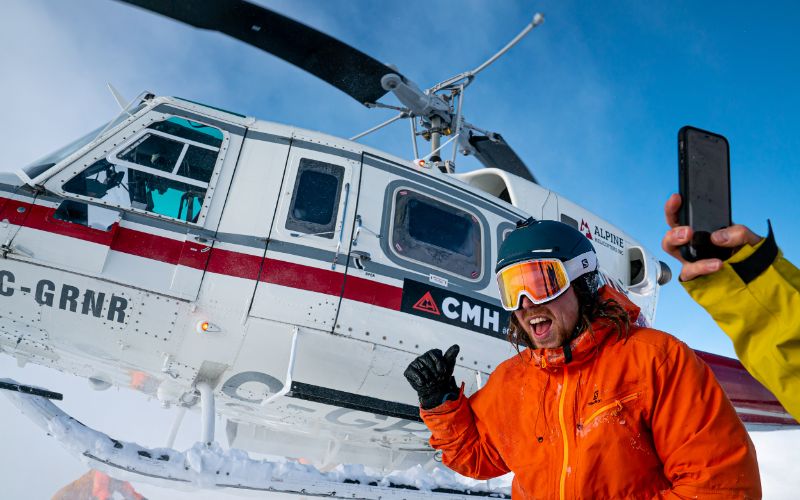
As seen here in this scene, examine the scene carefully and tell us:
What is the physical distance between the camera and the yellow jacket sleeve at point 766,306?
4.65ft

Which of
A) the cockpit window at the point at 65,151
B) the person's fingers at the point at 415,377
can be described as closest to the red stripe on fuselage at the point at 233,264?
the cockpit window at the point at 65,151

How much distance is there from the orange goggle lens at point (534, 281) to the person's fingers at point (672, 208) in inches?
28.8

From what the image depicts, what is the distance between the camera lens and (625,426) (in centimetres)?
189

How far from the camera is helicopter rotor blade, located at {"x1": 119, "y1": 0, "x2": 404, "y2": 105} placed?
4520 millimetres

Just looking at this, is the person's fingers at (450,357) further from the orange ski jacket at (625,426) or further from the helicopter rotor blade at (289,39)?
the helicopter rotor blade at (289,39)

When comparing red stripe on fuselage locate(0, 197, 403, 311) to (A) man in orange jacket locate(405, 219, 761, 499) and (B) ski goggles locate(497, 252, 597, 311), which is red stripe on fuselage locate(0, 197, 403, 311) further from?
(B) ski goggles locate(497, 252, 597, 311)

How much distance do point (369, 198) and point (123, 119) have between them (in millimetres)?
2114

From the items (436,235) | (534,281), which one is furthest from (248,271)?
(534,281)

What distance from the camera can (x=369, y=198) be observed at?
4840 millimetres

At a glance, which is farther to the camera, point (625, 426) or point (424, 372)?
point (424, 372)

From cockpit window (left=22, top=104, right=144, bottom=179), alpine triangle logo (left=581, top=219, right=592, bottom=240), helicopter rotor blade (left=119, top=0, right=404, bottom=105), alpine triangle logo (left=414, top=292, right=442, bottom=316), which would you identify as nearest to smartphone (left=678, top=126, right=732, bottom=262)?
alpine triangle logo (left=414, top=292, right=442, bottom=316)

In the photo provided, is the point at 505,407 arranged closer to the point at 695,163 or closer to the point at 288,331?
the point at 695,163

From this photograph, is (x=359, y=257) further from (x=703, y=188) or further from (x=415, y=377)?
(x=703, y=188)

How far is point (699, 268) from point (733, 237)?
115 mm
